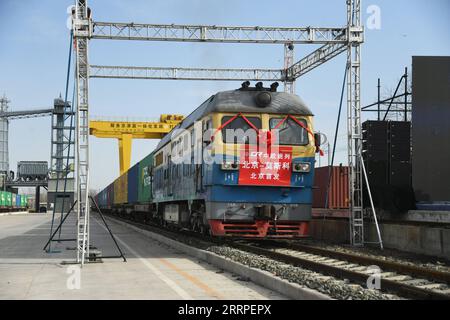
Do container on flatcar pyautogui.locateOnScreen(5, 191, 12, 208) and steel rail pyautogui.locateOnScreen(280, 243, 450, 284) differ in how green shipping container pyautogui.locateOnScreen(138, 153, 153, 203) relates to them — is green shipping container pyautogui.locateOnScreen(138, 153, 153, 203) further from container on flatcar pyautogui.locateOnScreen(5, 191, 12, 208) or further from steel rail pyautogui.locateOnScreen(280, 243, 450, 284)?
container on flatcar pyautogui.locateOnScreen(5, 191, 12, 208)

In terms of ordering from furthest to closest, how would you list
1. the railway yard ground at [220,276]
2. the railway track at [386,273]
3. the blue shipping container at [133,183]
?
the blue shipping container at [133,183], the railway yard ground at [220,276], the railway track at [386,273]

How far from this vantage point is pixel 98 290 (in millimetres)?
7871

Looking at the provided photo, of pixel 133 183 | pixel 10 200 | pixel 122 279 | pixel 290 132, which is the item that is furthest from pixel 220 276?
pixel 10 200

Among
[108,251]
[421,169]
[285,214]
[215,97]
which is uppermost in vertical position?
[215,97]

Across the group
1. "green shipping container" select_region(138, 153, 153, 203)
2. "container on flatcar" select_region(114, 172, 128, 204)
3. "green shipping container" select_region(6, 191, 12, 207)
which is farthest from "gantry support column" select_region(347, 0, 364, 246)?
"green shipping container" select_region(6, 191, 12, 207)

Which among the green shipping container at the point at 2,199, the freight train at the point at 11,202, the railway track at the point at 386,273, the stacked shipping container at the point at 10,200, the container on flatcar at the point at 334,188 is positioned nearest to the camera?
the railway track at the point at 386,273

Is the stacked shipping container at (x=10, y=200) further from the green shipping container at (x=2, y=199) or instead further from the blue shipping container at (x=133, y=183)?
the blue shipping container at (x=133, y=183)

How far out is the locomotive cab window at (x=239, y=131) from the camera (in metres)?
12.8

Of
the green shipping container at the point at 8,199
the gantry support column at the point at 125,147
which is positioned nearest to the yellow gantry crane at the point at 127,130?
the gantry support column at the point at 125,147

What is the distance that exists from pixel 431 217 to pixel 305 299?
1232 centimetres

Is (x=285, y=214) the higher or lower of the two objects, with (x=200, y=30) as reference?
lower

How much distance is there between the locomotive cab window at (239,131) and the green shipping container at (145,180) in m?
10.9
